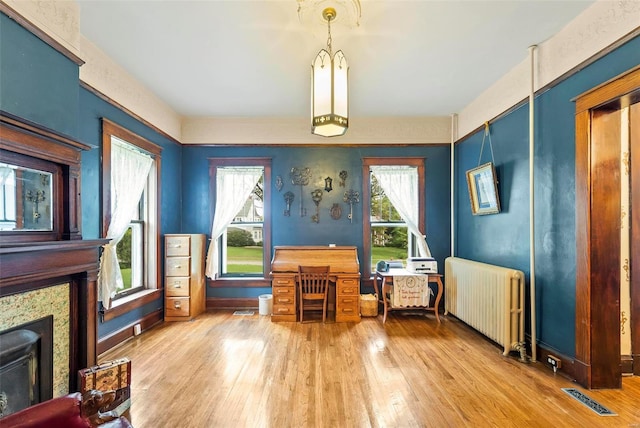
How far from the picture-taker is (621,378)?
2324 millimetres

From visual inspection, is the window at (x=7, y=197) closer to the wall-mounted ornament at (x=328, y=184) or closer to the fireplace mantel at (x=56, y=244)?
the fireplace mantel at (x=56, y=244)

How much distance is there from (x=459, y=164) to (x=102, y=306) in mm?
4765

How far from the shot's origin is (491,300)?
3.12 meters

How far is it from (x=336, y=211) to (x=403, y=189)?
110 cm

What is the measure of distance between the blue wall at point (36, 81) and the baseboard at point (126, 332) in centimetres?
205

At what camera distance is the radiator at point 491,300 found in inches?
113

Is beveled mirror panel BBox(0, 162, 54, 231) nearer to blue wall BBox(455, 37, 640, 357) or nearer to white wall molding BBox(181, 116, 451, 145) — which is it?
white wall molding BBox(181, 116, 451, 145)

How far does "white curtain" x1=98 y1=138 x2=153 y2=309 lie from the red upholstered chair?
6.03ft

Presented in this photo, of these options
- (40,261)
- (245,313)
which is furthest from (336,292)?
(40,261)

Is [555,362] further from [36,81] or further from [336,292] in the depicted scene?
[36,81]

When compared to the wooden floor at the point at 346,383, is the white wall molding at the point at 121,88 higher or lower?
higher

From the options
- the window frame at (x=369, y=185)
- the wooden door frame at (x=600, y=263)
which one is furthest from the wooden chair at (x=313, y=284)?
the wooden door frame at (x=600, y=263)

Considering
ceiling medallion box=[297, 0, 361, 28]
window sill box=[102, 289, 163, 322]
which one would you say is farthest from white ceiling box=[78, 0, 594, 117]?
window sill box=[102, 289, 163, 322]

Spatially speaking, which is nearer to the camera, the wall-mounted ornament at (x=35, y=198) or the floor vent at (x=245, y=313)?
the wall-mounted ornament at (x=35, y=198)
